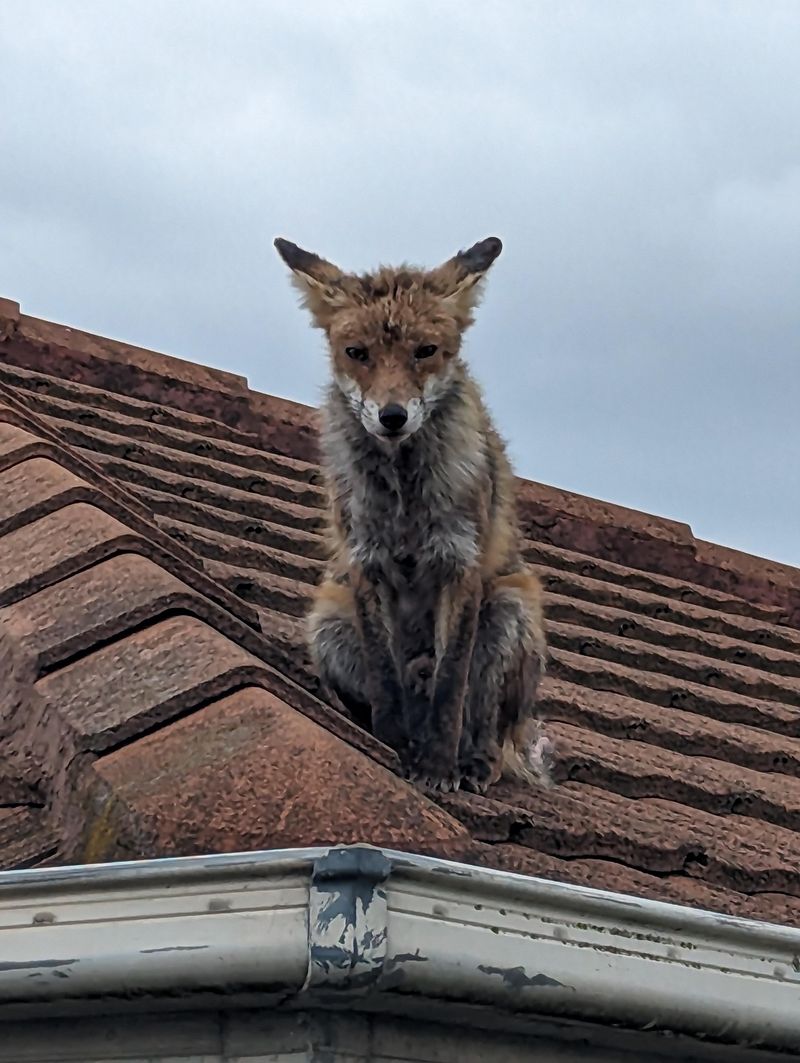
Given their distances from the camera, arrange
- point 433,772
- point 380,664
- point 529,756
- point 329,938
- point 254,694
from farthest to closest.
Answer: point 529,756, point 380,664, point 433,772, point 254,694, point 329,938

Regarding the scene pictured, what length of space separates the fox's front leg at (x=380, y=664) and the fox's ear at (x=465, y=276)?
0.75 metres

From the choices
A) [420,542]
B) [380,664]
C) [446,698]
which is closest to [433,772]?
[446,698]

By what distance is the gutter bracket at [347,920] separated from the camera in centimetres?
164

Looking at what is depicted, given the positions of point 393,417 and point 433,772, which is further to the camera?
point 393,417

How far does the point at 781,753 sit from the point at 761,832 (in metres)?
0.99

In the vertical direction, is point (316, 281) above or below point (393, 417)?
above

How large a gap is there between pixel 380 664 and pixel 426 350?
783 mm

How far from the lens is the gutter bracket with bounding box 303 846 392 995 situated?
1644 mm

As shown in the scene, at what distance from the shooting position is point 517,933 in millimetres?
1812

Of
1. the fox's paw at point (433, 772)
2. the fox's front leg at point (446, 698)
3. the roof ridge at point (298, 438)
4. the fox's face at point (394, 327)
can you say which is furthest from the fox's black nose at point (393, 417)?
the roof ridge at point (298, 438)

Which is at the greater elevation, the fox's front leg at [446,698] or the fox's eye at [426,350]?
the fox's eye at [426,350]

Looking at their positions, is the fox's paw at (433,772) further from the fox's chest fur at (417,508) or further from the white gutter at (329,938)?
the white gutter at (329,938)

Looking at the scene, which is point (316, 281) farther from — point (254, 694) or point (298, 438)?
point (298, 438)

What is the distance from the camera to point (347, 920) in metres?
1.66
